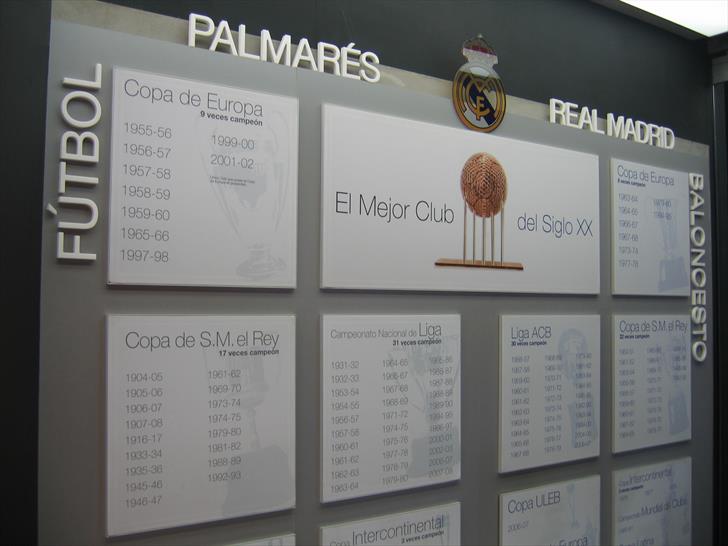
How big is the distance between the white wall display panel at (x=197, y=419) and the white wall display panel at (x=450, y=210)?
292 mm

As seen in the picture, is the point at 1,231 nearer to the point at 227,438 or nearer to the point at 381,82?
the point at 227,438

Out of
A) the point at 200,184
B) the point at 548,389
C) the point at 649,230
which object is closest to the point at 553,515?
the point at 548,389

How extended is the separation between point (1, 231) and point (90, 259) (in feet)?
0.69

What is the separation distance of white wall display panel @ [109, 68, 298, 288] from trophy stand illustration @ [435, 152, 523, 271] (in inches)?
22.8

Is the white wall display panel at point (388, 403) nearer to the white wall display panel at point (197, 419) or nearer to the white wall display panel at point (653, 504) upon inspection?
the white wall display panel at point (197, 419)

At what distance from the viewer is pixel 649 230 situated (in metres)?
2.46

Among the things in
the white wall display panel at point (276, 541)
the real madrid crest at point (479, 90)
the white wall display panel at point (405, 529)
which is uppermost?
the real madrid crest at point (479, 90)

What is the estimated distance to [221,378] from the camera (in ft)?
5.06

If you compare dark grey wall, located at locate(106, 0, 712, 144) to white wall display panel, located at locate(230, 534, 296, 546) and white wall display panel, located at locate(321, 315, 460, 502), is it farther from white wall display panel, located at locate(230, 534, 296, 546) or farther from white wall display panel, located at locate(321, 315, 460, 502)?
white wall display panel, located at locate(230, 534, 296, 546)

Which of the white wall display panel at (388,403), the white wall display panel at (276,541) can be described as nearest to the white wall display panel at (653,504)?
the white wall display panel at (388,403)

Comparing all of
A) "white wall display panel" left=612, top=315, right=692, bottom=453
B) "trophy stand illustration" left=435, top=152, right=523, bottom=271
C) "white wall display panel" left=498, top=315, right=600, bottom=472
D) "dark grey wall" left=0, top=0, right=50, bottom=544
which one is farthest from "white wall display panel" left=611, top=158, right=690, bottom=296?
"dark grey wall" left=0, top=0, right=50, bottom=544

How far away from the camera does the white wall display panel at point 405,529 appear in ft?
5.60

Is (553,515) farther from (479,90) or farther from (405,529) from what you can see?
(479,90)

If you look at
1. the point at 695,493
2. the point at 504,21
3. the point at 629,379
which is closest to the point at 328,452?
the point at 629,379
